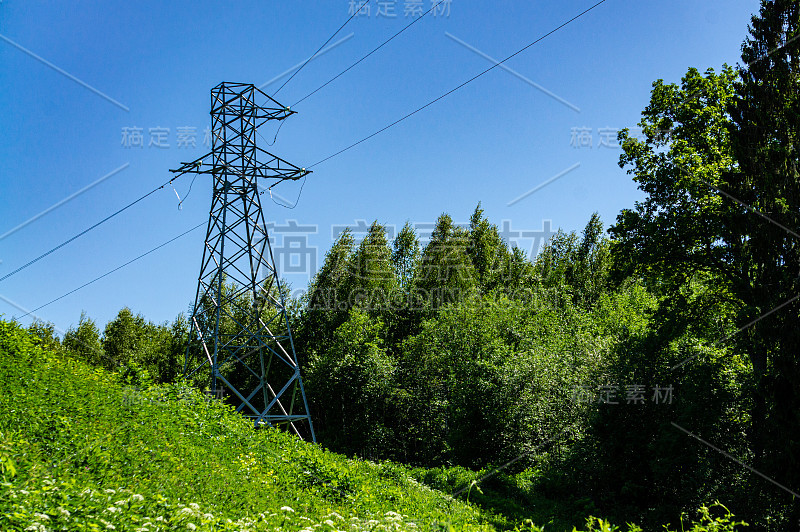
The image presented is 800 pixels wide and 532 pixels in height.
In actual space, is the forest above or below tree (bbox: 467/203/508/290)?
below

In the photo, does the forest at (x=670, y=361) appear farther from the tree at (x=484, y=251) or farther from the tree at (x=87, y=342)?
the tree at (x=87, y=342)

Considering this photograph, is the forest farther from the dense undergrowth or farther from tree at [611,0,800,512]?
the dense undergrowth

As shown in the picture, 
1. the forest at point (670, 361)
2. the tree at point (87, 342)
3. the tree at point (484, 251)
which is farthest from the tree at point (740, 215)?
the tree at point (87, 342)

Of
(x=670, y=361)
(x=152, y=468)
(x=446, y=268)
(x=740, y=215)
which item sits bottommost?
(x=152, y=468)

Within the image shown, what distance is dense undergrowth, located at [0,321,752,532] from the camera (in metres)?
4.20

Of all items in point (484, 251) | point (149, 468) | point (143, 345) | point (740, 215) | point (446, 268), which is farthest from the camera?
point (143, 345)

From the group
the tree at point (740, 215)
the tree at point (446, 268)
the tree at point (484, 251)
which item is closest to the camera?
the tree at point (740, 215)

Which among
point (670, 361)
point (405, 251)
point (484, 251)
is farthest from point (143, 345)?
point (670, 361)

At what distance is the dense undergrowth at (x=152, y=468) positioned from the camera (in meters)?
4.20

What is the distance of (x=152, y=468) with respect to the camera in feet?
19.3

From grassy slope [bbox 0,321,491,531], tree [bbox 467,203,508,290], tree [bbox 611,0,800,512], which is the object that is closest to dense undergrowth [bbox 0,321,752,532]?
grassy slope [bbox 0,321,491,531]

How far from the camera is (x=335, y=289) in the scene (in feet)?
120

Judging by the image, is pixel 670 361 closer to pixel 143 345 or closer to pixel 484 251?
pixel 484 251

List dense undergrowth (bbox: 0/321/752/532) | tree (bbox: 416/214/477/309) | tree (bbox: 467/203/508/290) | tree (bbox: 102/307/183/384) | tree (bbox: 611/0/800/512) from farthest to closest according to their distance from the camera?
tree (bbox: 102/307/183/384) → tree (bbox: 467/203/508/290) → tree (bbox: 416/214/477/309) → tree (bbox: 611/0/800/512) → dense undergrowth (bbox: 0/321/752/532)
